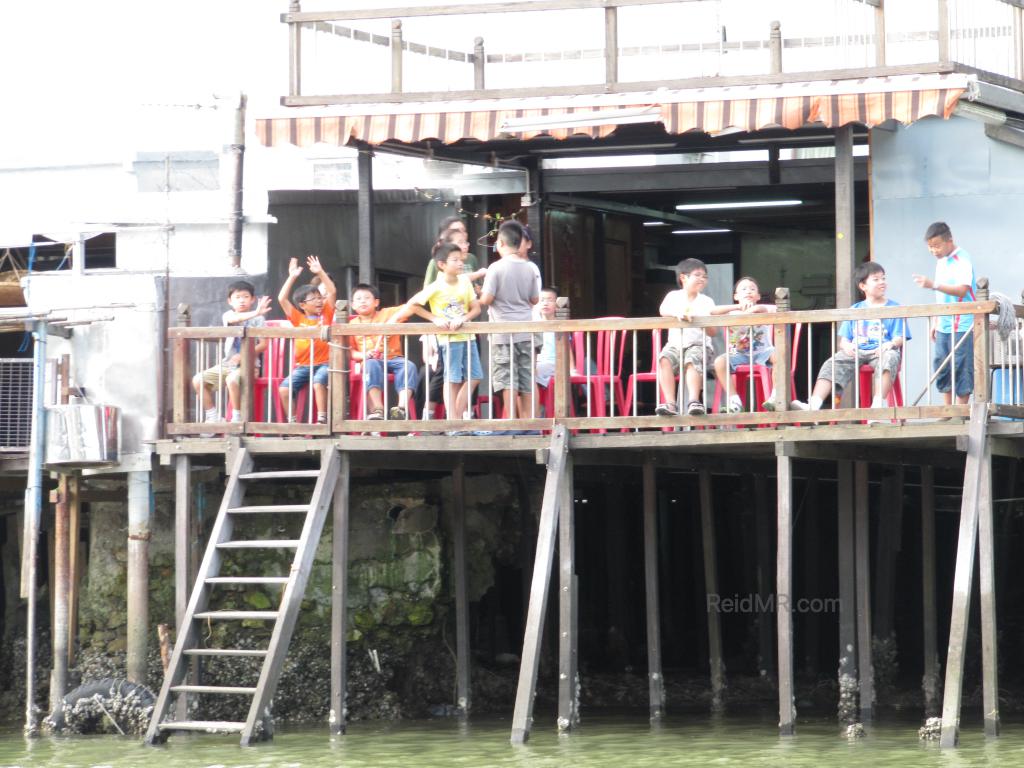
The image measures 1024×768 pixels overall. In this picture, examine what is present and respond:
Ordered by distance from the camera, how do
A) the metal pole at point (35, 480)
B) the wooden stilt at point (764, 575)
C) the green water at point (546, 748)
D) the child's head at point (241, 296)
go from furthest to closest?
the wooden stilt at point (764, 575), the metal pole at point (35, 480), the child's head at point (241, 296), the green water at point (546, 748)

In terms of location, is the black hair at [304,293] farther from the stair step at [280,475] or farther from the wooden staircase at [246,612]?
the stair step at [280,475]

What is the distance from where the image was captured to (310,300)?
52.3ft

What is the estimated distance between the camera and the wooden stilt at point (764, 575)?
1855 centimetres

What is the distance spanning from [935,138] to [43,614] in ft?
32.9

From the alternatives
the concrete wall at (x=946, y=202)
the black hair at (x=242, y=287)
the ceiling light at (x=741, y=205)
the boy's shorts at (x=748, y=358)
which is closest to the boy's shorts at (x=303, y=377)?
the black hair at (x=242, y=287)

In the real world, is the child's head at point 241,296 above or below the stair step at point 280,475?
above

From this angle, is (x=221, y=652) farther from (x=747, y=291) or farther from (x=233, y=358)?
(x=747, y=291)

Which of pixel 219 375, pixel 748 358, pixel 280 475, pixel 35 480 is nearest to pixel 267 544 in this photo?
pixel 280 475

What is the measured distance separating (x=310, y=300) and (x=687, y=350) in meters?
3.30

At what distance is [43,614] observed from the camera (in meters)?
19.8

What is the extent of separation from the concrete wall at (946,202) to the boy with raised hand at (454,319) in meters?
3.31

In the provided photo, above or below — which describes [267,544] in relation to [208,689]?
above

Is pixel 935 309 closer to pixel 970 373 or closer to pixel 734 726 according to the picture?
pixel 970 373

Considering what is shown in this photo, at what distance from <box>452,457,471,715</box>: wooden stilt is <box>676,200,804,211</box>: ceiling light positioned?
4.49m
